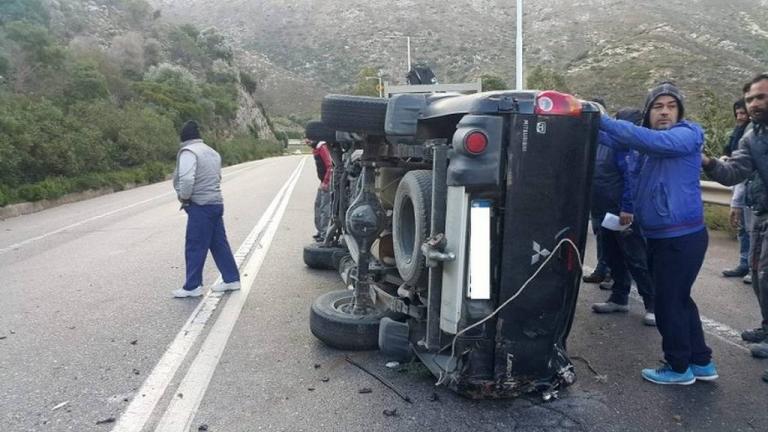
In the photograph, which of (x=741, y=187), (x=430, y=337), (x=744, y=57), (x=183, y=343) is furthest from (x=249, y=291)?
(x=744, y=57)

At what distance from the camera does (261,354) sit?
475 centimetres

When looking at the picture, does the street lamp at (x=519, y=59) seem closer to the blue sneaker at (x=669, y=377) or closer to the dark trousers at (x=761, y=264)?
the dark trousers at (x=761, y=264)

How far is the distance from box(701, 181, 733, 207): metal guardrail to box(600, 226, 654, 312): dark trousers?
3277 mm

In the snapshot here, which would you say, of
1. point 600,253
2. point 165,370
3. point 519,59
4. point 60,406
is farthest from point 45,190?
point 600,253

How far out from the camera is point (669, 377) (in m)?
4.07

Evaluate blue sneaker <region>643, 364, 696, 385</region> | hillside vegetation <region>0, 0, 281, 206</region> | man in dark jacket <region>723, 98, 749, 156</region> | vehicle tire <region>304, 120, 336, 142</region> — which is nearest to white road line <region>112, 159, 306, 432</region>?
vehicle tire <region>304, 120, 336, 142</region>

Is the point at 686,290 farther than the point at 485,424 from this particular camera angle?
Yes

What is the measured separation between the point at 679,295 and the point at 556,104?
5.13 feet

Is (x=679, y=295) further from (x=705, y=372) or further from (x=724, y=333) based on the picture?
(x=724, y=333)

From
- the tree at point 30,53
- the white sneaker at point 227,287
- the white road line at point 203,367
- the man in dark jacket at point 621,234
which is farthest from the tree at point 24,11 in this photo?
the man in dark jacket at point 621,234

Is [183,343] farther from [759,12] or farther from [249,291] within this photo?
[759,12]

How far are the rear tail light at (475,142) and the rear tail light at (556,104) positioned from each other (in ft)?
1.09

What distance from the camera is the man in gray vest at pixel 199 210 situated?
6570 mm

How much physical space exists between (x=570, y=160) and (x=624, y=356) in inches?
74.0
